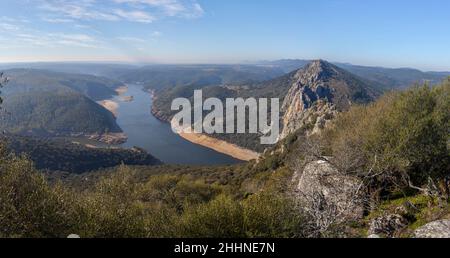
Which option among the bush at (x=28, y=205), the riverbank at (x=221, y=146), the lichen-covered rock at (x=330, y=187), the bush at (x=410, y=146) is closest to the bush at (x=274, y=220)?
the lichen-covered rock at (x=330, y=187)

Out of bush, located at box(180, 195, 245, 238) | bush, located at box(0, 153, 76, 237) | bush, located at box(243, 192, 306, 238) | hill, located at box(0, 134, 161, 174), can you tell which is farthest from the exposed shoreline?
bush, located at box(180, 195, 245, 238)

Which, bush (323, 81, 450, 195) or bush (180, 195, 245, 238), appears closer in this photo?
bush (180, 195, 245, 238)

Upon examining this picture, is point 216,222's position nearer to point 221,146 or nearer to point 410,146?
point 410,146

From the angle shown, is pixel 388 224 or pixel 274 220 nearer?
pixel 274 220

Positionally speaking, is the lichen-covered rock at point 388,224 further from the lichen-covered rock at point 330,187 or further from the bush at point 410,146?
the bush at point 410,146

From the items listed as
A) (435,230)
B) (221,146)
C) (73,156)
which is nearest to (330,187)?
(435,230)

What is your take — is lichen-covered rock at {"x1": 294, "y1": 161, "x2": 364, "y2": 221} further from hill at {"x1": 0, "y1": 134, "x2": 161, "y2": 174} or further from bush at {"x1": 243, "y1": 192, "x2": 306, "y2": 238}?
hill at {"x1": 0, "y1": 134, "x2": 161, "y2": 174}
